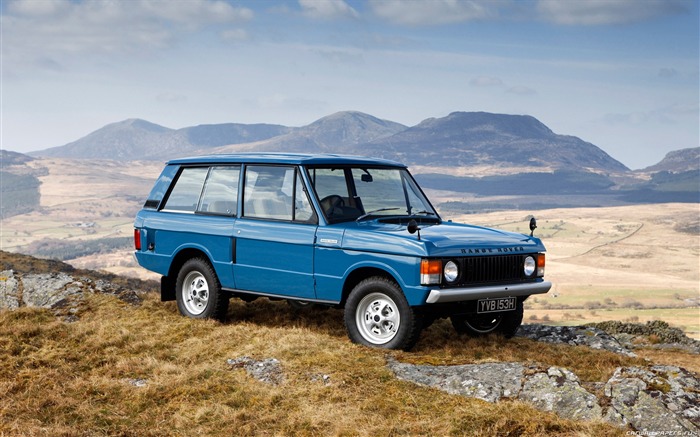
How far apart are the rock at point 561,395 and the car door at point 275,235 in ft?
10.8

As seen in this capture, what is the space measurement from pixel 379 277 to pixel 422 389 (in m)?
1.82

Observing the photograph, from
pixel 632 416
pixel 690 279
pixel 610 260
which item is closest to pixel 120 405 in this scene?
pixel 632 416

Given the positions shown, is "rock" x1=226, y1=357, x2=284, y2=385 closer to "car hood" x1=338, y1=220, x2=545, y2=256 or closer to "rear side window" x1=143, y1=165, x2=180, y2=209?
"car hood" x1=338, y1=220, x2=545, y2=256

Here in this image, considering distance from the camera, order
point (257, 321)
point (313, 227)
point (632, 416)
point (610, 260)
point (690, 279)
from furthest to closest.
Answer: point (610, 260)
point (690, 279)
point (257, 321)
point (313, 227)
point (632, 416)

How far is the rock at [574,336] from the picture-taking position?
11.0 metres

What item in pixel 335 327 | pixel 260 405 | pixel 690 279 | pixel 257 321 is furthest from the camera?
pixel 690 279

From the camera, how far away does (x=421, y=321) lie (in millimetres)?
9125

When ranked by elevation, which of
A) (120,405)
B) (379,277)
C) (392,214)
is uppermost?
(392,214)

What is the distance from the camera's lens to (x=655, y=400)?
7.07 metres

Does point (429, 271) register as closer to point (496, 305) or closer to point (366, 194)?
point (496, 305)

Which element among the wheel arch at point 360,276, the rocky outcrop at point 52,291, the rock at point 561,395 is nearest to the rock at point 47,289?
the rocky outcrop at point 52,291

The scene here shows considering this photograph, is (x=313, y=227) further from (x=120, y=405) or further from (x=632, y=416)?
(x=632, y=416)

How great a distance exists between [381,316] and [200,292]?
3260mm

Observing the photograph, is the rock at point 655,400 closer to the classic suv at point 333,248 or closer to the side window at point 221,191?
the classic suv at point 333,248
